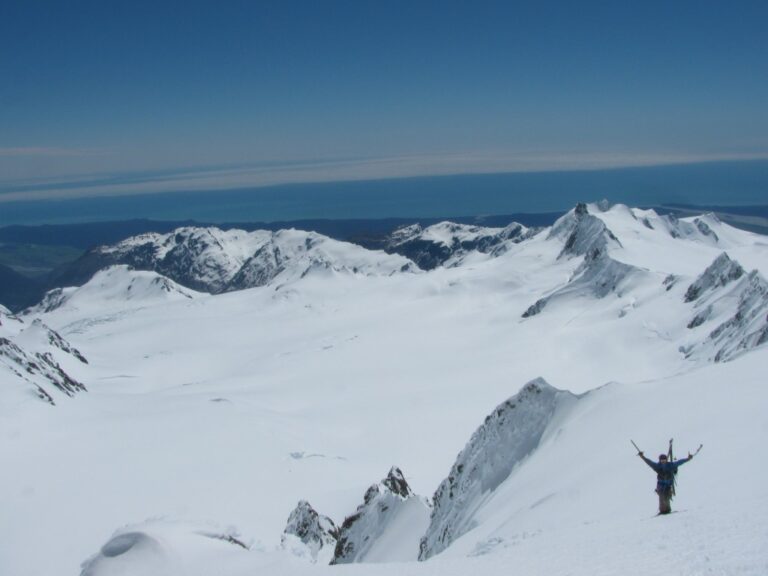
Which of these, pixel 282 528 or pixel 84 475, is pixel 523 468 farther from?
pixel 84 475

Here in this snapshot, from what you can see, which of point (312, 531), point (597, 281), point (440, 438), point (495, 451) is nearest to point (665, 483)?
point (495, 451)

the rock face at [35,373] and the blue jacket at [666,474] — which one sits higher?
the blue jacket at [666,474]

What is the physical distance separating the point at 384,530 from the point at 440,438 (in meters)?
24.5

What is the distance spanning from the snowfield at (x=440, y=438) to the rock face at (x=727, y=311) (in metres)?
0.30

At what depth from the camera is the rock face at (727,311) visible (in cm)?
4672

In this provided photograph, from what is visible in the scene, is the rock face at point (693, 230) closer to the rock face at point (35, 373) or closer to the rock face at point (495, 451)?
the rock face at point (35, 373)

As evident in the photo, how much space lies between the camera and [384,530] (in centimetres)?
2941

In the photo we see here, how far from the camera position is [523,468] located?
82.0ft

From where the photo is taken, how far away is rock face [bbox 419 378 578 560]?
26.1 meters

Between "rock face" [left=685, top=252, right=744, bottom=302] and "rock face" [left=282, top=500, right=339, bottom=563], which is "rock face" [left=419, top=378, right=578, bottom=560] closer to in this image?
"rock face" [left=282, top=500, right=339, bottom=563]

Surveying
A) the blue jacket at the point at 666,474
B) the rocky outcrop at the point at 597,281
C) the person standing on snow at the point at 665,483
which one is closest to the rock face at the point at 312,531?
the person standing on snow at the point at 665,483

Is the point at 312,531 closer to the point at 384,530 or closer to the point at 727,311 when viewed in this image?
the point at 384,530

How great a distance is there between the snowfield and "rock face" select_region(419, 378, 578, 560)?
0.33ft

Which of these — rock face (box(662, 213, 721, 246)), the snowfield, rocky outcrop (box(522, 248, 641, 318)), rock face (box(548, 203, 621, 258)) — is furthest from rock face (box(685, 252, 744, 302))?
rock face (box(662, 213, 721, 246))
